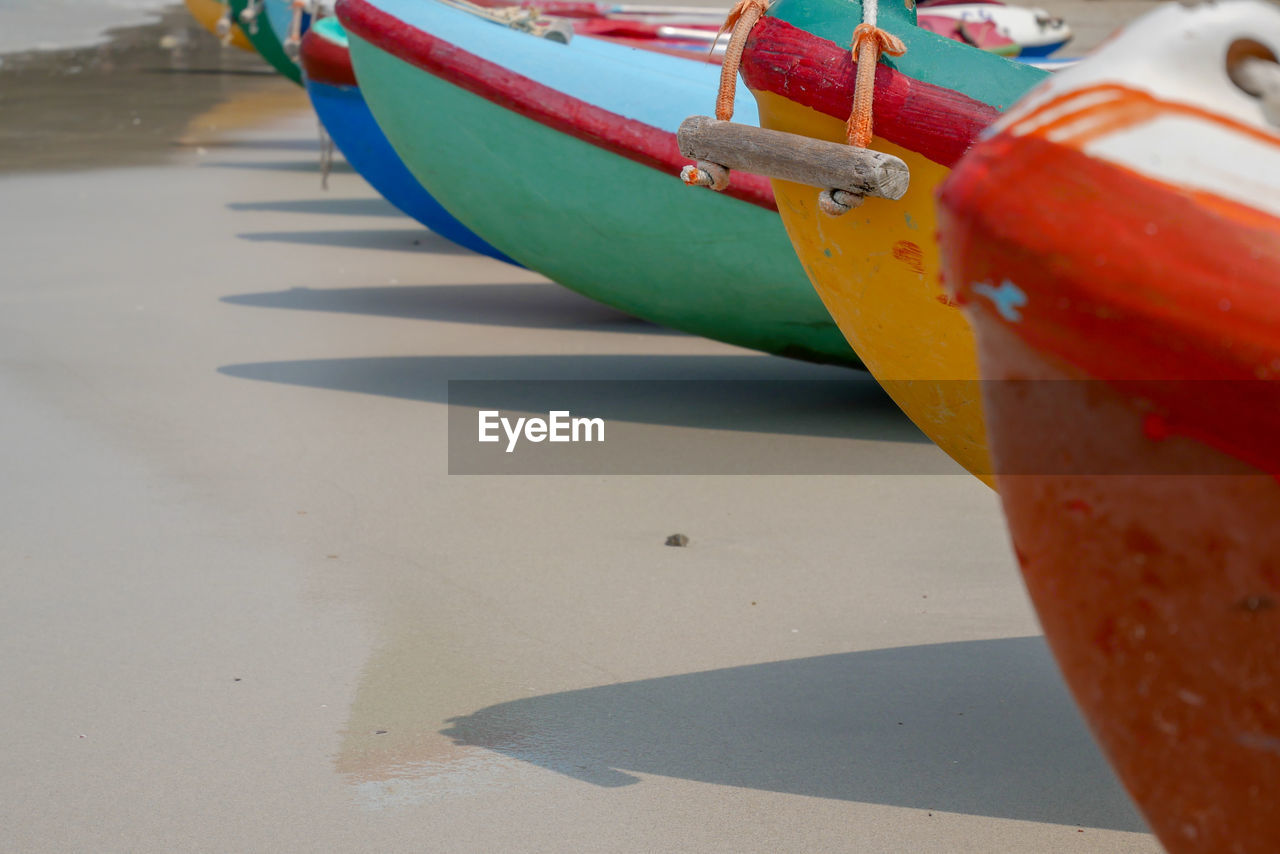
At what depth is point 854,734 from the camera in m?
2.47

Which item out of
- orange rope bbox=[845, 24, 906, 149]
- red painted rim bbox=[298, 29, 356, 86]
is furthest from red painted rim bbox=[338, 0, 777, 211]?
red painted rim bbox=[298, 29, 356, 86]

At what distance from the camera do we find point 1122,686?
137 centimetres

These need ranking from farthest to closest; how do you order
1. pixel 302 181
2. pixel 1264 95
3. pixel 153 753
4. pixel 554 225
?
pixel 302 181, pixel 554 225, pixel 153 753, pixel 1264 95

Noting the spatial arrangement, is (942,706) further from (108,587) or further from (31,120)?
(31,120)

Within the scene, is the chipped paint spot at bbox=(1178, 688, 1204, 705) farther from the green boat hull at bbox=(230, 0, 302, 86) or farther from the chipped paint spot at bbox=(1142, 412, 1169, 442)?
the green boat hull at bbox=(230, 0, 302, 86)

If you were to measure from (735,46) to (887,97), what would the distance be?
311mm

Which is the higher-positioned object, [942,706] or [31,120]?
[942,706]

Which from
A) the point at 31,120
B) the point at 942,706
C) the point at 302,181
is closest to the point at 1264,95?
the point at 942,706

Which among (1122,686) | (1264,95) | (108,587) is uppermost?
(1264,95)

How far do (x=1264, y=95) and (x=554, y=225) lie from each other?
369cm

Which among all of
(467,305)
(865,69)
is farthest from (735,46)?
(467,305)

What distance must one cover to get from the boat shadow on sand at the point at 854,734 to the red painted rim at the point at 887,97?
96 cm

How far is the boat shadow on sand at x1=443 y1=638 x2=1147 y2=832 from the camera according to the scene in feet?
7.50

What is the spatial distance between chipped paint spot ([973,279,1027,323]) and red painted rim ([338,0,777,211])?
299 cm
